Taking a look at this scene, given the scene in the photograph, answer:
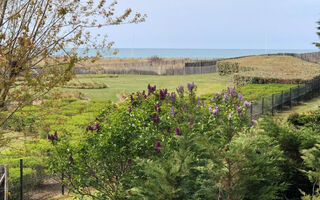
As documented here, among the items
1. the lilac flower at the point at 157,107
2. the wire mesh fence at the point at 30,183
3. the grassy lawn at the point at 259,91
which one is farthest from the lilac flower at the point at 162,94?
the grassy lawn at the point at 259,91

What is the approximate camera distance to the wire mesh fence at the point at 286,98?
16609 millimetres

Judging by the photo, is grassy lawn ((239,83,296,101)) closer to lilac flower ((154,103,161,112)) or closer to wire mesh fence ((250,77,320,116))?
wire mesh fence ((250,77,320,116))

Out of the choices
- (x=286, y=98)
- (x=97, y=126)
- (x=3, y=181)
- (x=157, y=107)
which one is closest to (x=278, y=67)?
(x=286, y=98)

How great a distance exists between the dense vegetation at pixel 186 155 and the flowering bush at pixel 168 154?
1 cm

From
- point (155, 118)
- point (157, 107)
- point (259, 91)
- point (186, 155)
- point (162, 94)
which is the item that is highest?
point (162, 94)

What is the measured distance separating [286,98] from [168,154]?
1656cm

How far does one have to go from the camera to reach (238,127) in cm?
644

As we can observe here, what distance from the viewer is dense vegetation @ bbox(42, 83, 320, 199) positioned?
4.22m

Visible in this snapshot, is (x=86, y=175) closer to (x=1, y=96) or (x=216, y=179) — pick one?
(x=1, y=96)

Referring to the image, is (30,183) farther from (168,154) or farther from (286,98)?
(286,98)

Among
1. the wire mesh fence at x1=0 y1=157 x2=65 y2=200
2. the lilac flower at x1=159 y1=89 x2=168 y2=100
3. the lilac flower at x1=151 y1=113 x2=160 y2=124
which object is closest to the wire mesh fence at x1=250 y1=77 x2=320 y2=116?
the wire mesh fence at x1=0 y1=157 x2=65 y2=200

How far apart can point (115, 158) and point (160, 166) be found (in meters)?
1.80

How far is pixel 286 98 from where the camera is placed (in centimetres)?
2050

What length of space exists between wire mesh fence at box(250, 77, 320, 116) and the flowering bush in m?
9.00
